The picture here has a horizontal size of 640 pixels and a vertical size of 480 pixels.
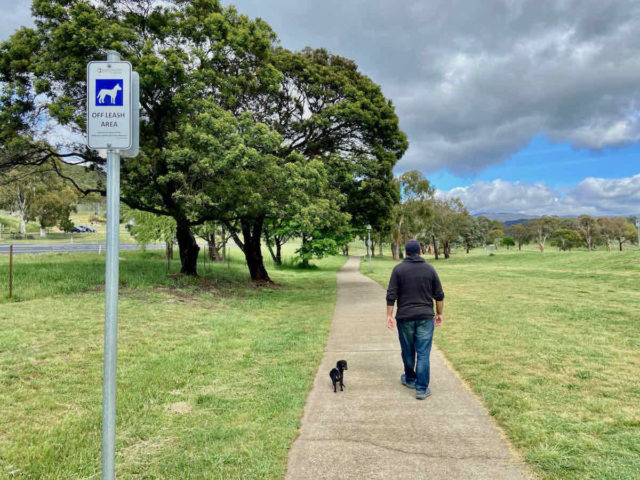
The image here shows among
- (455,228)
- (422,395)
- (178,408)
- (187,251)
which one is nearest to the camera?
(178,408)

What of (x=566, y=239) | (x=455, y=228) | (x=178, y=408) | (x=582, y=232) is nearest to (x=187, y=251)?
(x=178, y=408)

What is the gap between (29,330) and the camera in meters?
7.11

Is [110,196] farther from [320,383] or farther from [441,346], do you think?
[441,346]

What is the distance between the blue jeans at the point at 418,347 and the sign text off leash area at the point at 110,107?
3.87 m

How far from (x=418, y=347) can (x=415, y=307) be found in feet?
1.65

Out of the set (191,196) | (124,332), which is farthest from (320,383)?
(191,196)

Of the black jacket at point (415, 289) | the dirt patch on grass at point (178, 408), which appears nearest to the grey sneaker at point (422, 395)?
the black jacket at point (415, 289)

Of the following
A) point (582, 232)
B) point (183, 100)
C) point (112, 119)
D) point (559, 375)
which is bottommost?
point (559, 375)

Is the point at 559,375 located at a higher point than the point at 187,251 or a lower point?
lower

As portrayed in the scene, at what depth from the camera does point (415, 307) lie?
4910 mm

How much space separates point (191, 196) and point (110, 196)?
9.97 metres

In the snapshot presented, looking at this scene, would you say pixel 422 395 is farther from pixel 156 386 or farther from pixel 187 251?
pixel 187 251

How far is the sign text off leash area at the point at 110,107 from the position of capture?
237 centimetres

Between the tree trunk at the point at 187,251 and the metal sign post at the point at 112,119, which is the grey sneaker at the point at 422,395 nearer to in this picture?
the metal sign post at the point at 112,119
